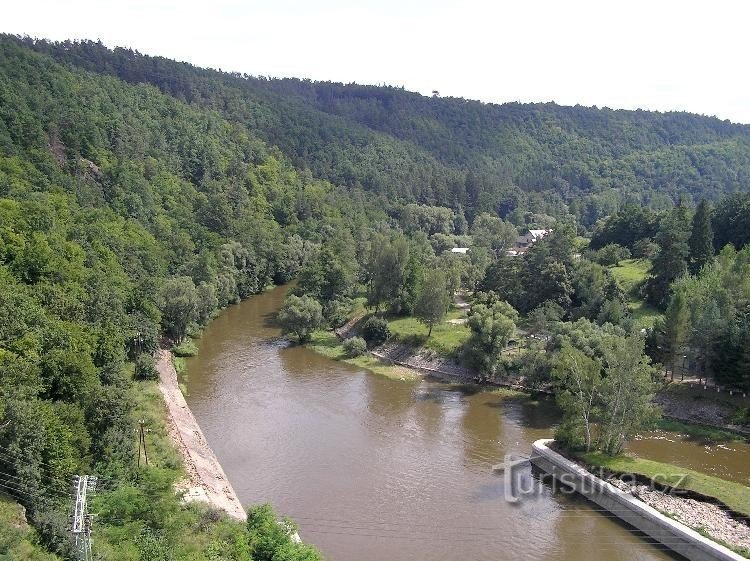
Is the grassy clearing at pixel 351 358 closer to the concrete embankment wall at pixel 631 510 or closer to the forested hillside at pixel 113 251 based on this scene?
the forested hillside at pixel 113 251

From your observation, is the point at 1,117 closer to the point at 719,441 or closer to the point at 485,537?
the point at 485,537

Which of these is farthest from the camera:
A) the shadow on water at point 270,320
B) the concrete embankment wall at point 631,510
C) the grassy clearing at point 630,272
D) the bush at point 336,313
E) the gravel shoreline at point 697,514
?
the shadow on water at point 270,320

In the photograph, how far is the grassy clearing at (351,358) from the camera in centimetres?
5661

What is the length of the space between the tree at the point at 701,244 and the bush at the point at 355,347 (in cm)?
3354

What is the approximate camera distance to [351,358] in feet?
198

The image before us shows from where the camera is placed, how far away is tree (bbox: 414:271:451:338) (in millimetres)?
58812

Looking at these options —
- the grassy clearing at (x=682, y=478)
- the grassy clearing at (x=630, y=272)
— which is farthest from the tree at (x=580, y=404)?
the grassy clearing at (x=630, y=272)

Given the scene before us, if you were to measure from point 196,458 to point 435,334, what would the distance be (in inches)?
1131

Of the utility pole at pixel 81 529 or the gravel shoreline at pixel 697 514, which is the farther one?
the gravel shoreline at pixel 697 514

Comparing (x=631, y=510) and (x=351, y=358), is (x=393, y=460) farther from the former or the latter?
(x=351, y=358)

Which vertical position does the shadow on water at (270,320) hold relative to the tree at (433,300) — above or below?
below

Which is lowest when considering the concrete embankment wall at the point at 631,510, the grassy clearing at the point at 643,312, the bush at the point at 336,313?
the concrete embankment wall at the point at 631,510

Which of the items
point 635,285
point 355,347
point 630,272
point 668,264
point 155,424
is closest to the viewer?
point 155,424

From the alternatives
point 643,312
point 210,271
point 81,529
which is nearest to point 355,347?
point 210,271
